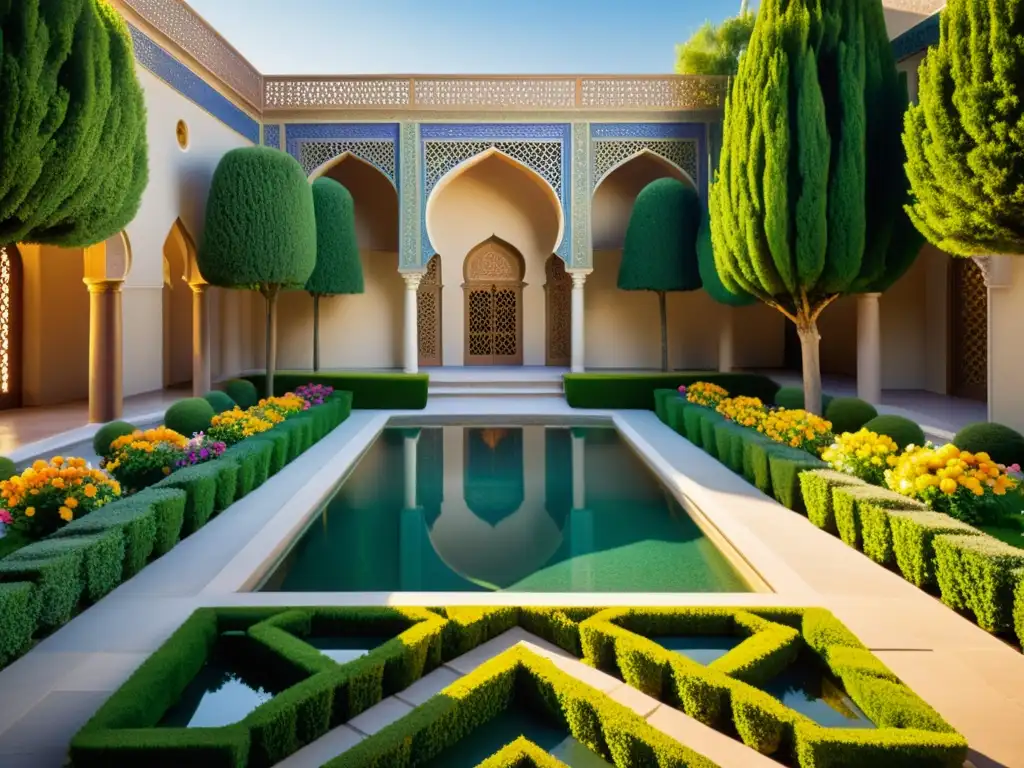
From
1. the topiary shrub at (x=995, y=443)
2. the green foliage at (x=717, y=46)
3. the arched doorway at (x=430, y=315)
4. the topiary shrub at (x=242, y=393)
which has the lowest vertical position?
the topiary shrub at (x=995, y=443)

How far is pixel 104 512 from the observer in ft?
13.9

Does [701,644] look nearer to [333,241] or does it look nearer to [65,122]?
[65,122]

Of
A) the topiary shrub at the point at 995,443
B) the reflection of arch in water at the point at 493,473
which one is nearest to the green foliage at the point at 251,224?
the reflection of arch in water at the point at 493,473

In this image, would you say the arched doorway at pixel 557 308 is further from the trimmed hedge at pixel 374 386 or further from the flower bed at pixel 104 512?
the flower bed at pixel 104 512

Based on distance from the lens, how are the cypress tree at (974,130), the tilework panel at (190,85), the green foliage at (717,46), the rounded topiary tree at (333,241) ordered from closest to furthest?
1. the cypress tree at (974,130)
2. the tilework panel at (190,85)
3. the rounded topiary tree at (333,241)
4. the green foliage at (717,46)

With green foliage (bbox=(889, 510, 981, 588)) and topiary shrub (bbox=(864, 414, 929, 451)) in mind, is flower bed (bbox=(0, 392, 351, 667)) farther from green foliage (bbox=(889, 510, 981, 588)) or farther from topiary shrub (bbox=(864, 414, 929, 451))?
topiary shrub (bbox=(864, 414, 929, 451))

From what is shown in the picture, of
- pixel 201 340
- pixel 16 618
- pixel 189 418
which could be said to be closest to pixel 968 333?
pixel 189 418

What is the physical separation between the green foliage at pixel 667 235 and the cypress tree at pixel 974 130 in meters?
8.27

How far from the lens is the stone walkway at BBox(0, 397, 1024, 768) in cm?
263

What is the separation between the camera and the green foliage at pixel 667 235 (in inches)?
544

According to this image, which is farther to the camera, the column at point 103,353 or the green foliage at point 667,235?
the green foliage at point 667,235

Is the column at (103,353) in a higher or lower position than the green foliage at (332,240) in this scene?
lower

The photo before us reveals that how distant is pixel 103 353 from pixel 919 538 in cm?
873

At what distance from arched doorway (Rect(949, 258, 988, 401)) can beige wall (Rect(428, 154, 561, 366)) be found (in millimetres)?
8106
